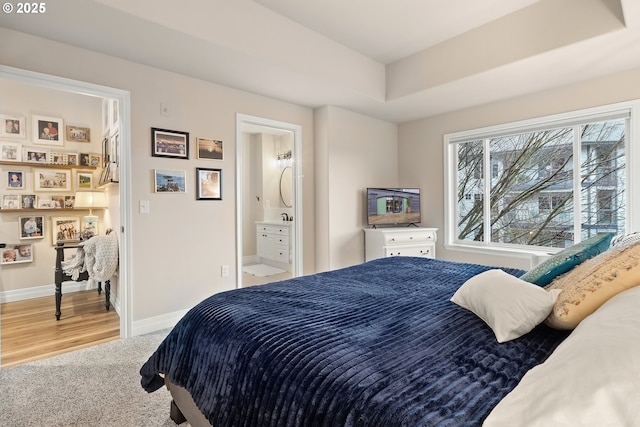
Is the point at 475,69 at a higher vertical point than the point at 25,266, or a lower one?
higher

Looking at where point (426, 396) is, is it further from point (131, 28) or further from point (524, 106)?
point (524, 106)

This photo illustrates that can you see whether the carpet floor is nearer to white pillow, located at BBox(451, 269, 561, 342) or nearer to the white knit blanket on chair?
the white knit blanket on chair

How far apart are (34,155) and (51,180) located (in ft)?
1.13

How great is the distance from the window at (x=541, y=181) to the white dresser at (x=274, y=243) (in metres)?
2.51

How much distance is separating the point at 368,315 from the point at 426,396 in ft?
1.88

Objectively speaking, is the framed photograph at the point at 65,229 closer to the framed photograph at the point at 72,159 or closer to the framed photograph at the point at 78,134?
the framed photograph at the point at 72,159

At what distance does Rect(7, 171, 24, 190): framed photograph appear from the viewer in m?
3.98

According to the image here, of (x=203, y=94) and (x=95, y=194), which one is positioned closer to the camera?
(x=203, y=94)

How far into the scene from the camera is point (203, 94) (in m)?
3.27

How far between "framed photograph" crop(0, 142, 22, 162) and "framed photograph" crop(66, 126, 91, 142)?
1.75 feet

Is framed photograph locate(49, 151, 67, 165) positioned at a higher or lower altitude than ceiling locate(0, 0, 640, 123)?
lower

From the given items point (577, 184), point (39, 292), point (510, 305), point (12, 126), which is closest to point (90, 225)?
point (39, 292)

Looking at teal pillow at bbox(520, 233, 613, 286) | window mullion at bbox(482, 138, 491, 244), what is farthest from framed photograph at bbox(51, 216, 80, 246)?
window mullion at bbox(482, 138, 491, 244)

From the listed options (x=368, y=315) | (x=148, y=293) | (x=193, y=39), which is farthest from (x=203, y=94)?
(x=368, y=315)
